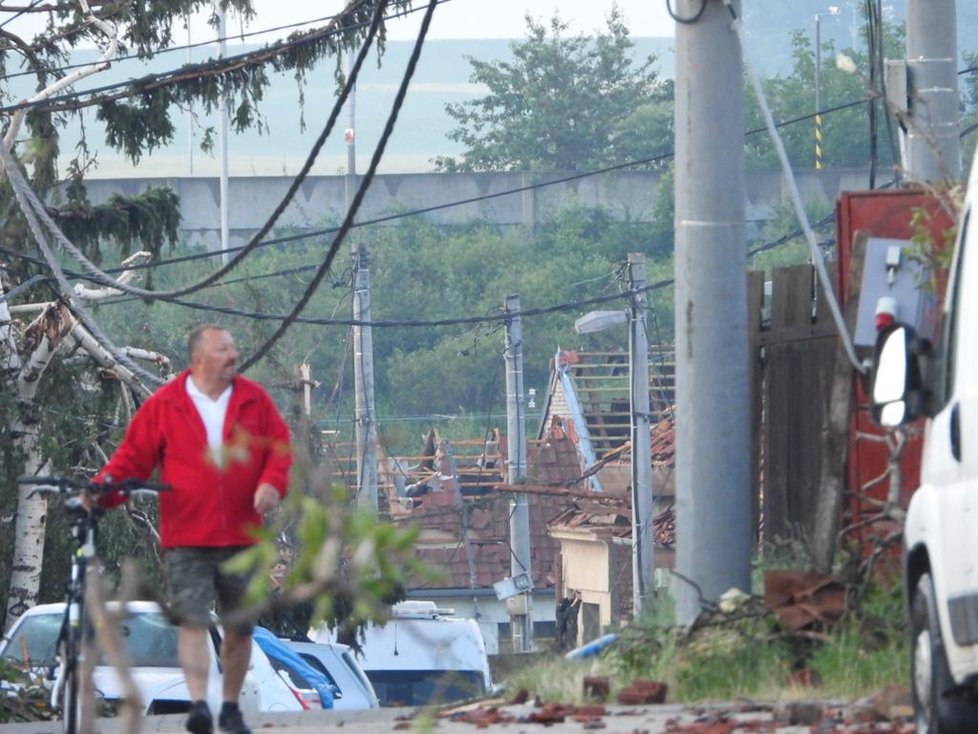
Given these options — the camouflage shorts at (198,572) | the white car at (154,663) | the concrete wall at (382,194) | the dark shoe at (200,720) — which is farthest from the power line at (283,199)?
the concrete wall at (382,194)

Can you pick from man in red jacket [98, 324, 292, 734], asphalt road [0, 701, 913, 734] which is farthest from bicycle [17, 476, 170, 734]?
asphalt road [0, 701, 913, 734]

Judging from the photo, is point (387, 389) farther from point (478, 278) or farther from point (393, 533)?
point (393, 533)

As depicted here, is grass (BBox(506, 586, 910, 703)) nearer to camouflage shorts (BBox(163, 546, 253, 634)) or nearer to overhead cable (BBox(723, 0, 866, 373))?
overhead cable (BBox(723, 0, 866, 373))

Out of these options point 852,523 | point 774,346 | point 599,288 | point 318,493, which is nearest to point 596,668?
point 852,523

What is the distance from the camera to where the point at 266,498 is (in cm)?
690

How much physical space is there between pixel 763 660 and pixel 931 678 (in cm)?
236

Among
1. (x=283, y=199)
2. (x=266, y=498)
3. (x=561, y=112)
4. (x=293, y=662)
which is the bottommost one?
(x=293, y=662)

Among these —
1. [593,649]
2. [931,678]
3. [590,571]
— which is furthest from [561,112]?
[931,678]

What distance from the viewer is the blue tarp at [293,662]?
15023mm

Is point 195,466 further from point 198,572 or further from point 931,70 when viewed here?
point 931,70

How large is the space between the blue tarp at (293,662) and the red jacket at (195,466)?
760 cm

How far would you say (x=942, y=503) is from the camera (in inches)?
231

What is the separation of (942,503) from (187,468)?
2.98 m

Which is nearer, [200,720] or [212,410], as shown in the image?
[200,720]
